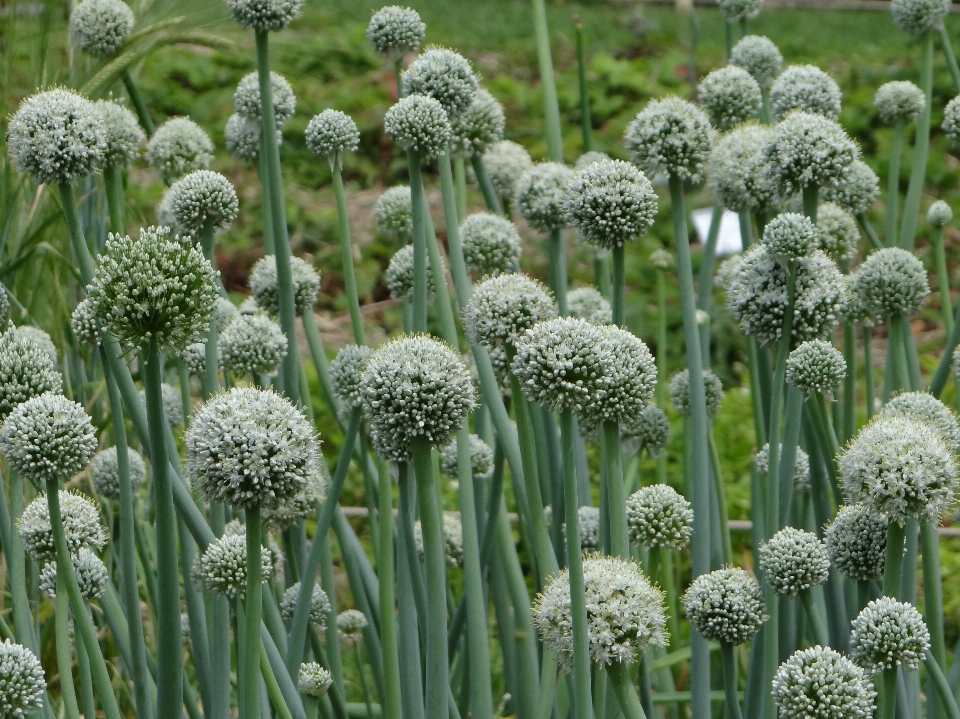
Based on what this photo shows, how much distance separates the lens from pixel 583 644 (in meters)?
1.09

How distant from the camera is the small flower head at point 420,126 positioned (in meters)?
1.49

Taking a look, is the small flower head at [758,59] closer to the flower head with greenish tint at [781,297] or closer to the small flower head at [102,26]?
the flower head with greenish tint at [781,297]

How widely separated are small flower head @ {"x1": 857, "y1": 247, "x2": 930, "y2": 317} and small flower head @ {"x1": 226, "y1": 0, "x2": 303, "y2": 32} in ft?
2.97

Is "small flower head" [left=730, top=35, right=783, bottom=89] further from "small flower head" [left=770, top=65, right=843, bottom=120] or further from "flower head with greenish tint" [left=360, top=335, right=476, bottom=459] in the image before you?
"flower head with greenish tint" [left=360, top=335, right=476, bottom=459]

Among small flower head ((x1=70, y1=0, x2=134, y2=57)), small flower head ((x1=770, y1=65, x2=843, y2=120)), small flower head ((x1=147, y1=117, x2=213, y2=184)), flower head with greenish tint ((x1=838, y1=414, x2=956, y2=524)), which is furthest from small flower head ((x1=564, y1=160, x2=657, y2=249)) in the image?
small flower head ((x1=70, y1=0, x2=134, y2=57))

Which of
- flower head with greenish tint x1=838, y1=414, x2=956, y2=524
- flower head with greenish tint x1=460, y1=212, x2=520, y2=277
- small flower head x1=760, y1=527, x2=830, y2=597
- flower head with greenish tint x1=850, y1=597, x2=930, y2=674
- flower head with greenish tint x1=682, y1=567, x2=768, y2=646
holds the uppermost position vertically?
flower head with greenish tint x1=460, y1=212, x2=520, y2=277

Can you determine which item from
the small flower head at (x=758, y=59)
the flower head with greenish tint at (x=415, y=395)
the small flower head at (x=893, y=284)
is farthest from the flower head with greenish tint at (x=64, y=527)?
the small flower head at (x=758, y=59)

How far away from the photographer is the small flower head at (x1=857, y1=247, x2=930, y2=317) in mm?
1643

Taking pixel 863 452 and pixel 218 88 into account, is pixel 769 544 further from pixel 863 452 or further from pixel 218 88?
pixel 218 88

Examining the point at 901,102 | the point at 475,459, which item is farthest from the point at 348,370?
the point at 901,102

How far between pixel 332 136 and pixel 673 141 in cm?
50

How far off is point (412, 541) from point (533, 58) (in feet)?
17.0

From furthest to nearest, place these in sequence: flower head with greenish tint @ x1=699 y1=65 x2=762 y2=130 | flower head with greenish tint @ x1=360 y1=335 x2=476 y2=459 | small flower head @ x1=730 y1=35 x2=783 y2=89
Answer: small flower head @ x1=730 y1=35 x2=783 y2=89, flower head with greenish tint @ x1=699 y1=65 x2=762 y2=130, flower head with greenish tint @ x1=360 y1=335 x2=476 y2=459

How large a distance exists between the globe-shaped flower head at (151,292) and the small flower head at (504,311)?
385 millimetres
